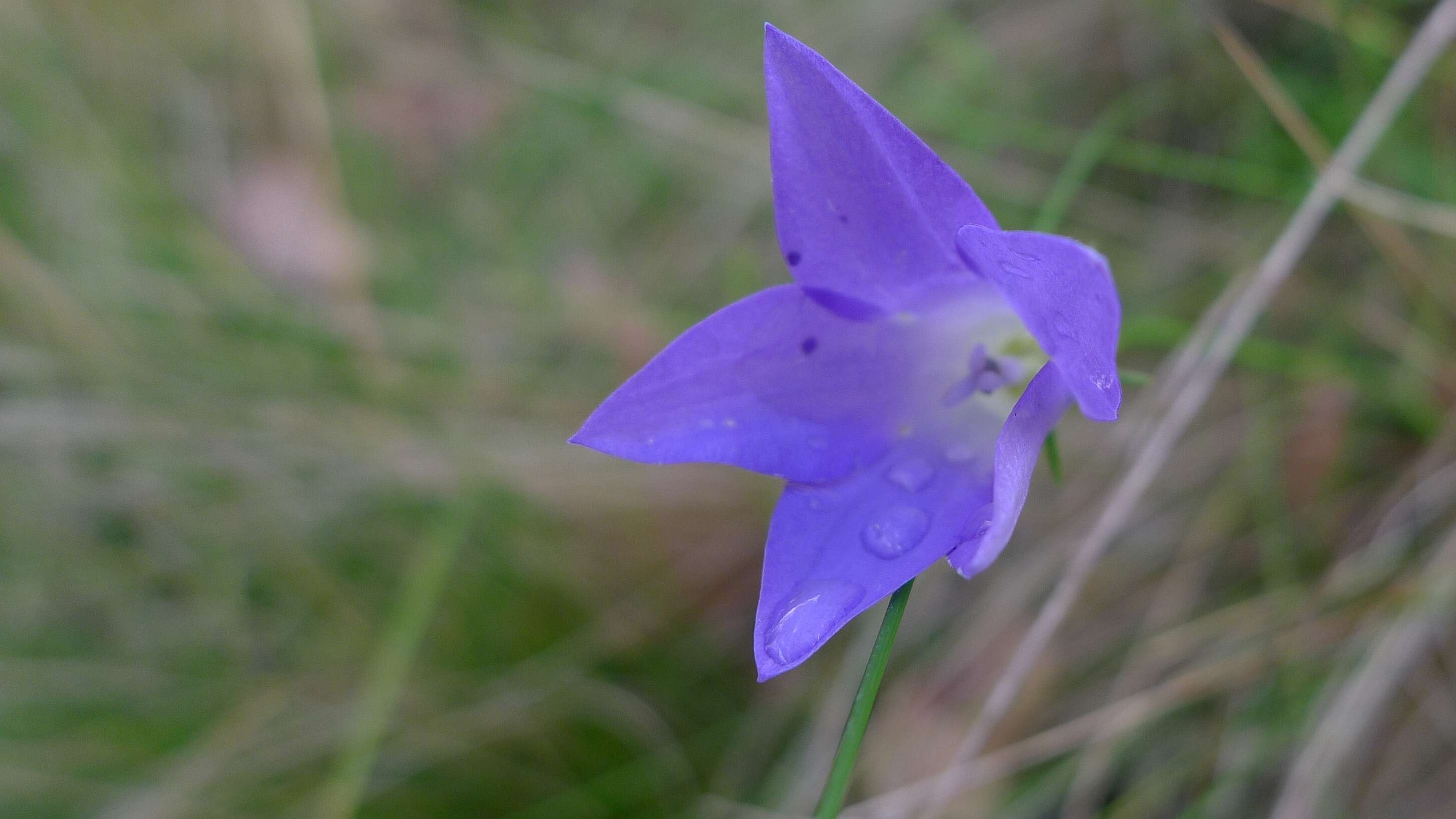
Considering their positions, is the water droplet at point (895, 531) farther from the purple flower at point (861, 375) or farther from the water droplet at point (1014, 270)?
the water droplet at point (1014, 270)

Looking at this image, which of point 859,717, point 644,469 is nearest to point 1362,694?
point 859,717

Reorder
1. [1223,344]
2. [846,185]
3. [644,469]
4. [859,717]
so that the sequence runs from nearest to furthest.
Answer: [859,717], [846,185], [1223,344], [644,469]

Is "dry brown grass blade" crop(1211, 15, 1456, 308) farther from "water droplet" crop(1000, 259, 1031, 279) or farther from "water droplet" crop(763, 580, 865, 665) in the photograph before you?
"water droplet" crop(763, 580, 865, 665)

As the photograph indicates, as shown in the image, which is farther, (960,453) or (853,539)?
(960,453)

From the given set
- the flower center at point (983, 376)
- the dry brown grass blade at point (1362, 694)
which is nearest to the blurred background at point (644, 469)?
the dry brown grass blade at point (1362, 694)

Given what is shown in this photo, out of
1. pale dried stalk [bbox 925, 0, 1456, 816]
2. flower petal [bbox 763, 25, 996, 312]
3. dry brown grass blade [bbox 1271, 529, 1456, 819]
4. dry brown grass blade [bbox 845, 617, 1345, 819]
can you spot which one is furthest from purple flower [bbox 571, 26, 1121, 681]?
dry brown grass blade [bbox 1271, 529, 1456, 819]

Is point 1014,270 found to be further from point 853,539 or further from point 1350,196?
point 1350,196

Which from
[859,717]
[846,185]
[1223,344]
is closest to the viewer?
[859,717]
